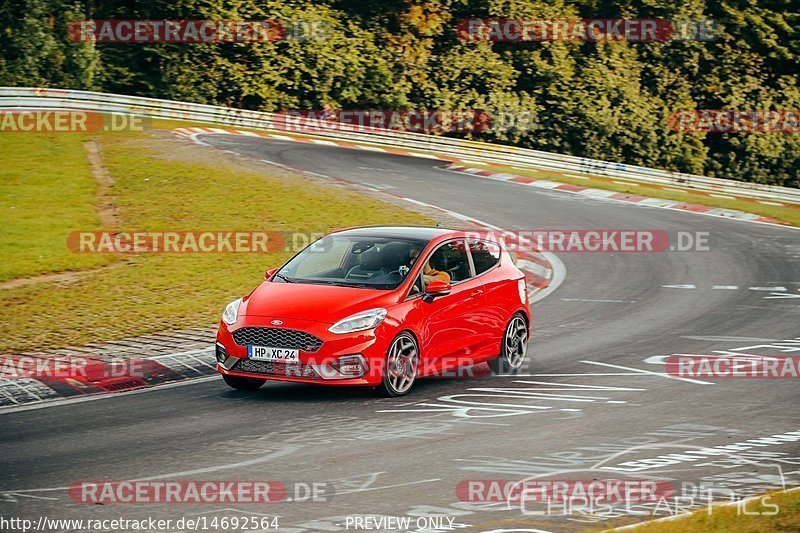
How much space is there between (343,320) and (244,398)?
1340mm

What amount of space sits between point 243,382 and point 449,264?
2.68 m

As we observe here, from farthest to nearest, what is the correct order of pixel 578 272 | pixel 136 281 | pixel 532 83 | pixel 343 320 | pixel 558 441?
pixel 532 83 < pixel 578 272 < pixel 136 281 < pixel 343 320 < pixel 558 441

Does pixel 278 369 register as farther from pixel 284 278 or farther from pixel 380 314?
pixel 284 278

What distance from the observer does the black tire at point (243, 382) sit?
39.2 ft

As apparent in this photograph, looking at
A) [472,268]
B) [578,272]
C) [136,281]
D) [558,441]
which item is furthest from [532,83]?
[558,441]

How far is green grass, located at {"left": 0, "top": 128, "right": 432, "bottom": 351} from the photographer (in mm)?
15461

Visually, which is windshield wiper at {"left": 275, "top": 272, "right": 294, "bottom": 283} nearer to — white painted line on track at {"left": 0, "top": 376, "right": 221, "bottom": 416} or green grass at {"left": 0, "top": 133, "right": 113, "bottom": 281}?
white painted line on track at {"left": 0, "top": 376, "right": 221, "bottom": 416}

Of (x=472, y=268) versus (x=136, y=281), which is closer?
(x=472, y=268)

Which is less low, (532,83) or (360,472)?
(532,83)

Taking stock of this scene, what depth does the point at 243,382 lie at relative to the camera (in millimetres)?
12047

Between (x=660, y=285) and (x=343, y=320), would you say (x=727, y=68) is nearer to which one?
(x=660, y=285)

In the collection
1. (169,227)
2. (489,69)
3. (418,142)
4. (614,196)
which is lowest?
(169,227)

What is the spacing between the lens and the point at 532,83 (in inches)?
2112

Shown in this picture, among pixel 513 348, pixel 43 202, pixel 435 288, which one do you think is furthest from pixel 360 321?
pixel 43 202
